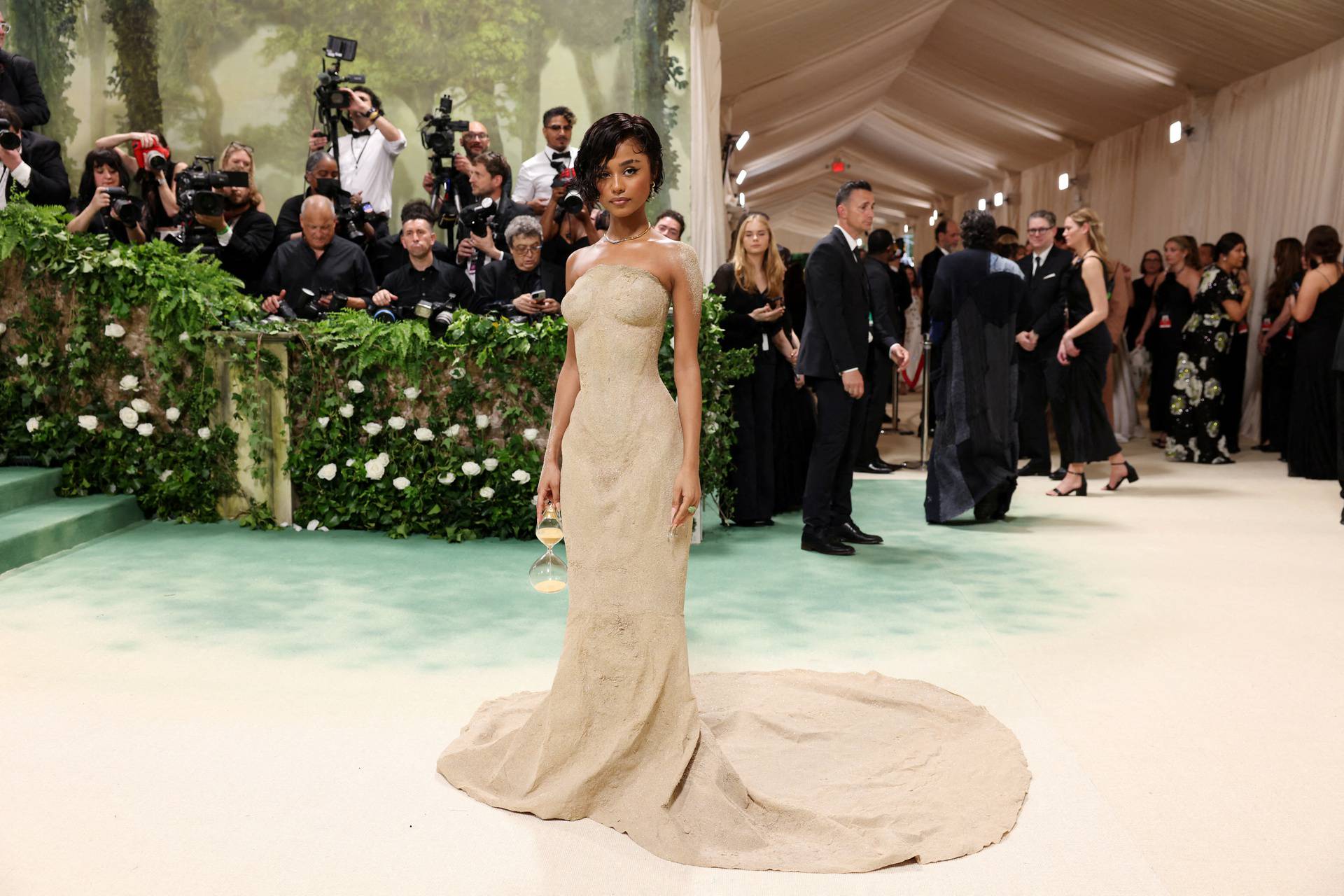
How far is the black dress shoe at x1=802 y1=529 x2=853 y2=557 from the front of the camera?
18.9ft

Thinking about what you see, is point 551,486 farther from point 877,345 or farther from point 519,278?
point 877,345

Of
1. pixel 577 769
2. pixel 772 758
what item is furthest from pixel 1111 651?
pixel 577 769

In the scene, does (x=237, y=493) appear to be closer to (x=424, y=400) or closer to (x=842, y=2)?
(x=424, y=400)

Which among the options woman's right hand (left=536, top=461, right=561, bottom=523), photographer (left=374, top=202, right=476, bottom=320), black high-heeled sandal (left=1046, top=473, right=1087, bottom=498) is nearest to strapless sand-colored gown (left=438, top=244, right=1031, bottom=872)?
woman's right hand (left=536, top=461, right=561, bottom=523)

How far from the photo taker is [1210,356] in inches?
364

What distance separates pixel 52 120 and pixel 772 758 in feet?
25.4

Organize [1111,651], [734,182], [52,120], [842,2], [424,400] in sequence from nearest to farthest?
[1111,651]
[424,400]
[52,120]
[842,2]
[734,182]

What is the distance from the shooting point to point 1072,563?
18.5 ft

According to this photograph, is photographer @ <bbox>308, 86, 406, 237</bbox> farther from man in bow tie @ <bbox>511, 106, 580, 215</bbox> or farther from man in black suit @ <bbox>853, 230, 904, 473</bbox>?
man in black suit @ <bbox>853, 230, 904, 473</bbox>

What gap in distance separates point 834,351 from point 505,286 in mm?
1947

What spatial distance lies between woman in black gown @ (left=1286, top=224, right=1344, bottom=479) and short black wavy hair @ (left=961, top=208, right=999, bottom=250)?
3.33m

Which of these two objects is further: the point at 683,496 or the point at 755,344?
the point at 755,344

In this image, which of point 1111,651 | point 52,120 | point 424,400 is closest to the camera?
point 1111,651

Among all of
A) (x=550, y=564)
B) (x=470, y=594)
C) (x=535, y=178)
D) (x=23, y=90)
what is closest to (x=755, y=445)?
(x=470, y=594)
